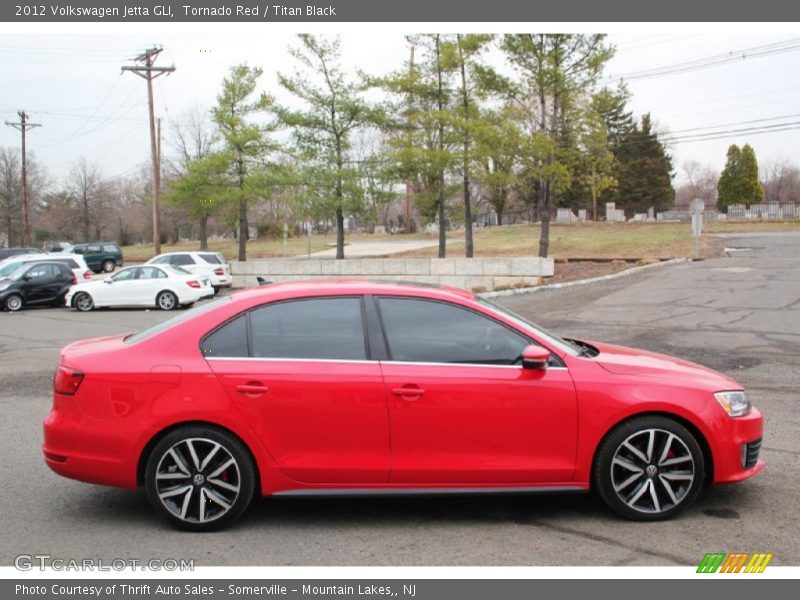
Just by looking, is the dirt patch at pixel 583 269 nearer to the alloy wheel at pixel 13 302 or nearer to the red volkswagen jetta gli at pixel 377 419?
the alloy wheel at pixel 13 302

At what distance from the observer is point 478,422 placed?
15.0 feet

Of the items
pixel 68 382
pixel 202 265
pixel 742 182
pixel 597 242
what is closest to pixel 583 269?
pixel 597 242

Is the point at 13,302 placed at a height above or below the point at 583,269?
below

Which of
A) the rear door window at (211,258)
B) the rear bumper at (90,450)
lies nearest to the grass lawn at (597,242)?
the rear door window at (211,258)

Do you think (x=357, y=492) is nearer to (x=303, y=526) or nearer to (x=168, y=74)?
(x=303, y=526)

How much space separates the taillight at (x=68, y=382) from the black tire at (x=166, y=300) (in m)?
19.0

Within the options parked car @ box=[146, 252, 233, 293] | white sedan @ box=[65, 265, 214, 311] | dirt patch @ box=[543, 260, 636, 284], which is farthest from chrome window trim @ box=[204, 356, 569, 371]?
parked car @ box=[146, 252, 233, 293]

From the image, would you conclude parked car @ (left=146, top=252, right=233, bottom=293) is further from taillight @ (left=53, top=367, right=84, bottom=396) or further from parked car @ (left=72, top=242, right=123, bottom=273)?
taillight @ (left=53, top=367, right=84, bottom=396)

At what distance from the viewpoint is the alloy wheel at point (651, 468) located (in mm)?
4633

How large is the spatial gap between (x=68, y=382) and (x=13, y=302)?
20958 mm

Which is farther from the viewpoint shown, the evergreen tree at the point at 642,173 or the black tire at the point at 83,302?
the evergreen tree at the point at 642,173

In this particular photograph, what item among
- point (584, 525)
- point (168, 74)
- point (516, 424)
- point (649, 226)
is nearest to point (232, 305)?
point (516, 424)

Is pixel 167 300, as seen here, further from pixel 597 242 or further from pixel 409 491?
pixel 597 242

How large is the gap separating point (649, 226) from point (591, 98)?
20.4 metres
